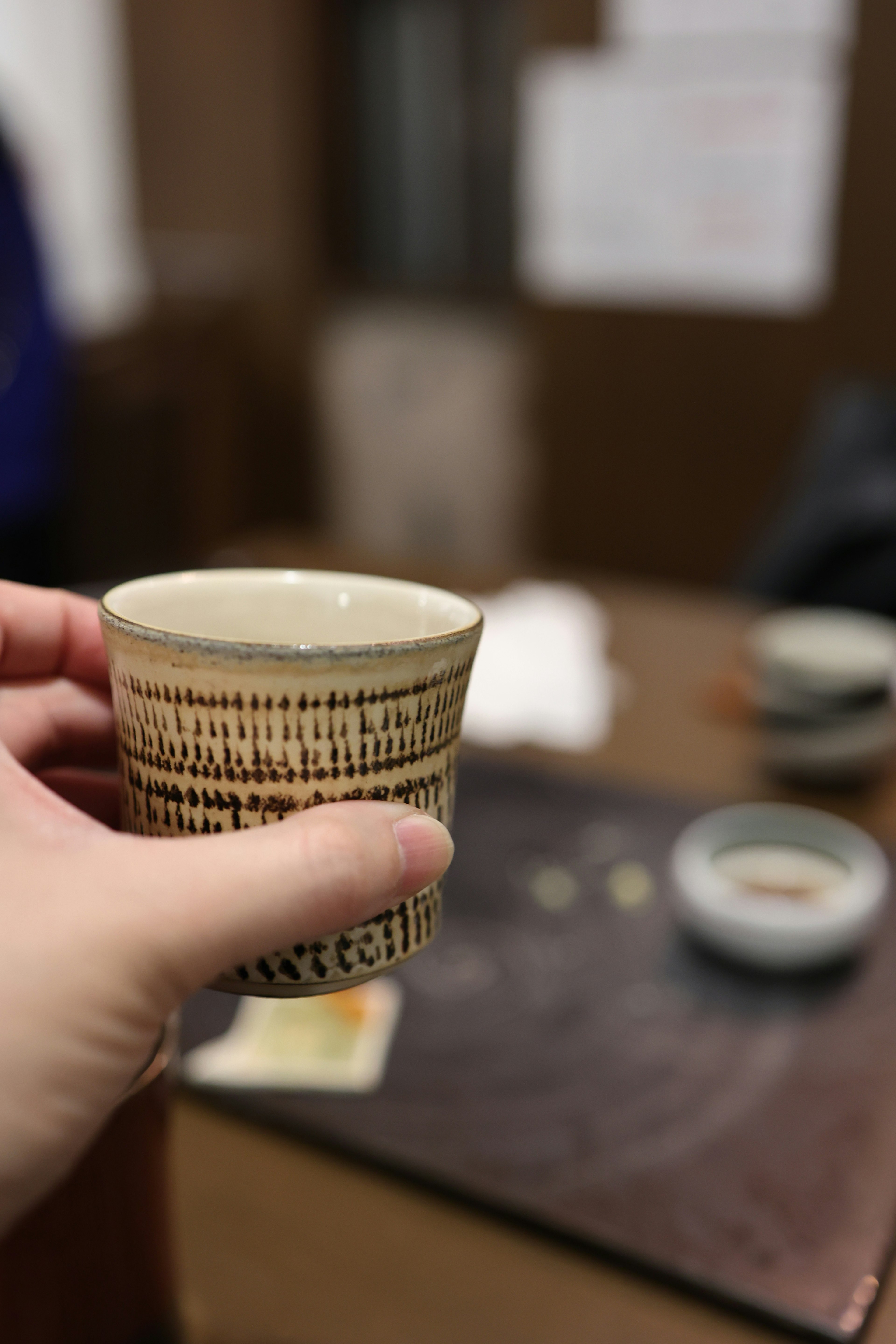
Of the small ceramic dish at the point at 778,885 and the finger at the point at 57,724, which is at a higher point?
the finger at the point at 57,724

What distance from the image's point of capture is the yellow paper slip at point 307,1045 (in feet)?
2.41

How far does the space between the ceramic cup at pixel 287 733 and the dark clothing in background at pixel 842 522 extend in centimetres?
165

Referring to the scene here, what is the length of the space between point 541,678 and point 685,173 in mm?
2367

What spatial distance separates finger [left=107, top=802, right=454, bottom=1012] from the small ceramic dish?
1.64ft

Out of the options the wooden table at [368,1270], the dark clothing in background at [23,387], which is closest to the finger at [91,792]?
the wooden table at [368,1270]

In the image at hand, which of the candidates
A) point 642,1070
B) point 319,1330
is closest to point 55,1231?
point 319,1330

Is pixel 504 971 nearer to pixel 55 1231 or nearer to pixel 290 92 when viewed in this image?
pixel 55 1231

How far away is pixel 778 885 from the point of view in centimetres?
93

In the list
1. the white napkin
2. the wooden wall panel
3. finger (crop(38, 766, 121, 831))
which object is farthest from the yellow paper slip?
the wooden wall panel

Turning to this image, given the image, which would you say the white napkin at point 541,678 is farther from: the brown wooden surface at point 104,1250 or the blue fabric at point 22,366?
the blue fabric at point 22,366

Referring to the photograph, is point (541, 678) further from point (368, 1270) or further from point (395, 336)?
point (395, 336)

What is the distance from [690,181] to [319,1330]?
3243mm

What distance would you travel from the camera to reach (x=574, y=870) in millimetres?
992

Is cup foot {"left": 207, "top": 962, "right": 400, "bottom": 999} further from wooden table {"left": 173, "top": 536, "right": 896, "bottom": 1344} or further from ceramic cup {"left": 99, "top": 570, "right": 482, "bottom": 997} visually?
wooden table {"left": 173, "top": 536, "right": 896, "bottom": 1344}
